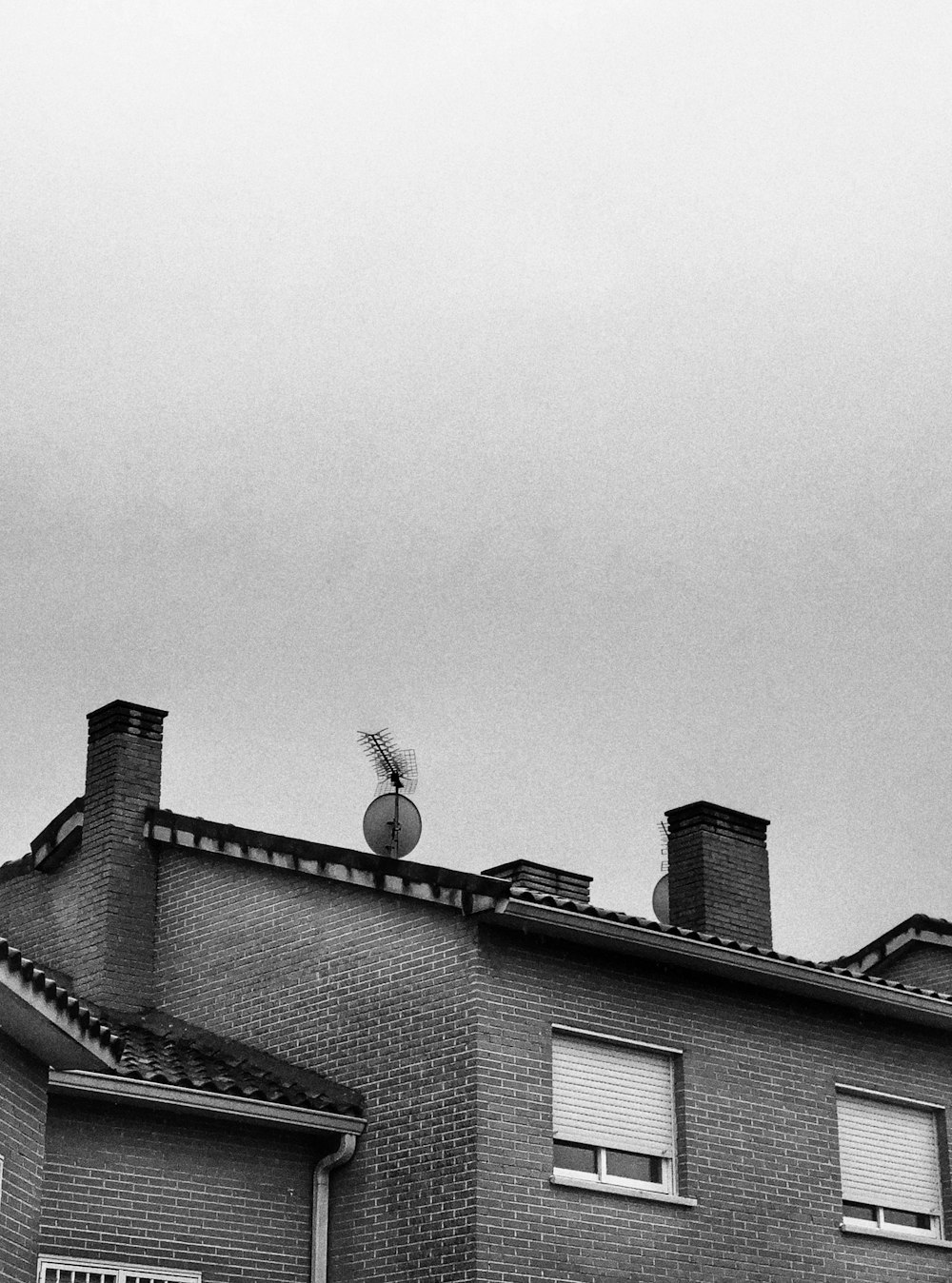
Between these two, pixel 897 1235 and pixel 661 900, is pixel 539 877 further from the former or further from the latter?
pixel 661 900

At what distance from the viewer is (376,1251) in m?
17.0

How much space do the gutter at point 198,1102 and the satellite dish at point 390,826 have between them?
441cm

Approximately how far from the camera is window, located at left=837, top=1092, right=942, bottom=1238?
1950 cm

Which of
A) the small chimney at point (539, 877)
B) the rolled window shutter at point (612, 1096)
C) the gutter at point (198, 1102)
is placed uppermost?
the small chimney at point (539, 877)

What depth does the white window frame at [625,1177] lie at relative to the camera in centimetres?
1728

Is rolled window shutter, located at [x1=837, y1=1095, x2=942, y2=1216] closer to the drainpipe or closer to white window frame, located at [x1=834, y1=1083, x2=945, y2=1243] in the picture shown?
white window frame, located at [x1=834, y1=1083, x2=945, y2=1243]

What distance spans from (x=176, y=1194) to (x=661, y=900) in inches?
459

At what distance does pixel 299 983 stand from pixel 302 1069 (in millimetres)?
895

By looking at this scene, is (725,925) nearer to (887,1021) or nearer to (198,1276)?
(887,1021)

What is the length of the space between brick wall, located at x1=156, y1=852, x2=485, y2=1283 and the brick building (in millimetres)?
26

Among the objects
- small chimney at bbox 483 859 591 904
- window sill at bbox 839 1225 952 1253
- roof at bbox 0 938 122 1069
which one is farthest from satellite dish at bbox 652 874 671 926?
roof at bbox 0 938 122 1069

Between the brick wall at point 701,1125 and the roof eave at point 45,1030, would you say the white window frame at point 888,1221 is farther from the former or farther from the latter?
the roof eave at point 45,1030

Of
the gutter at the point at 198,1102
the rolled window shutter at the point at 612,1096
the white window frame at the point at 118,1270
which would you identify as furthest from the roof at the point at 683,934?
the white window frame at the point at 118,1270

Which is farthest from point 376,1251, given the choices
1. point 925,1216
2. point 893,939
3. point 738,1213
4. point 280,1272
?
point 893,939
